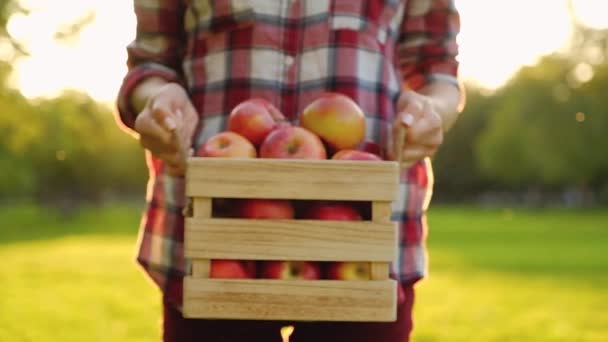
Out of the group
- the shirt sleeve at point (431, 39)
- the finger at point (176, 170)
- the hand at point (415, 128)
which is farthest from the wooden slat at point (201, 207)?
the shirt sleeve at point (431, 39)

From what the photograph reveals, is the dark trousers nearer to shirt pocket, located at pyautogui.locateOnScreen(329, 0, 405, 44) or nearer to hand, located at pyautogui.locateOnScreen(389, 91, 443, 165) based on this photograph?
hand, located at pyautogui.locateOnScreen(389, 91, 443, 165)

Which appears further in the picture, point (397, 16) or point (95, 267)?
point (95, 267)

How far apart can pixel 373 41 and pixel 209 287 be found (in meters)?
0.81

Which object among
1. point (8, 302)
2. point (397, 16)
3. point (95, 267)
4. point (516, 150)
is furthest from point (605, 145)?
point (397, 16)

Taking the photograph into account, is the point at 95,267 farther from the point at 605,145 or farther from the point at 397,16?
the point at 605,145

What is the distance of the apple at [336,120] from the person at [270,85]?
0.33 ft

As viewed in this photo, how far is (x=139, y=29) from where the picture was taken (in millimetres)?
2469

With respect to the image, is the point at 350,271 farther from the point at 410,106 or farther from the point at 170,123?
the point at 170,123

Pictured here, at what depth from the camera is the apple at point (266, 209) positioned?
1974mm

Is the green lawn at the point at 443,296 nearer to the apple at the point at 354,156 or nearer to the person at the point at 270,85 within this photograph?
the person at the point at 270,85

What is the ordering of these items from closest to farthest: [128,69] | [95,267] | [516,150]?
[128,69]
[95,267]
[516,150]

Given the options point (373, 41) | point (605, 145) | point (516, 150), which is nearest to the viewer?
point (373, 41)

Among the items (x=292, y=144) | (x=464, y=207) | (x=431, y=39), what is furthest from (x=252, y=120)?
(x=464, y=207)

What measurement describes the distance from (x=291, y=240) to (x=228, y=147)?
0.27m
